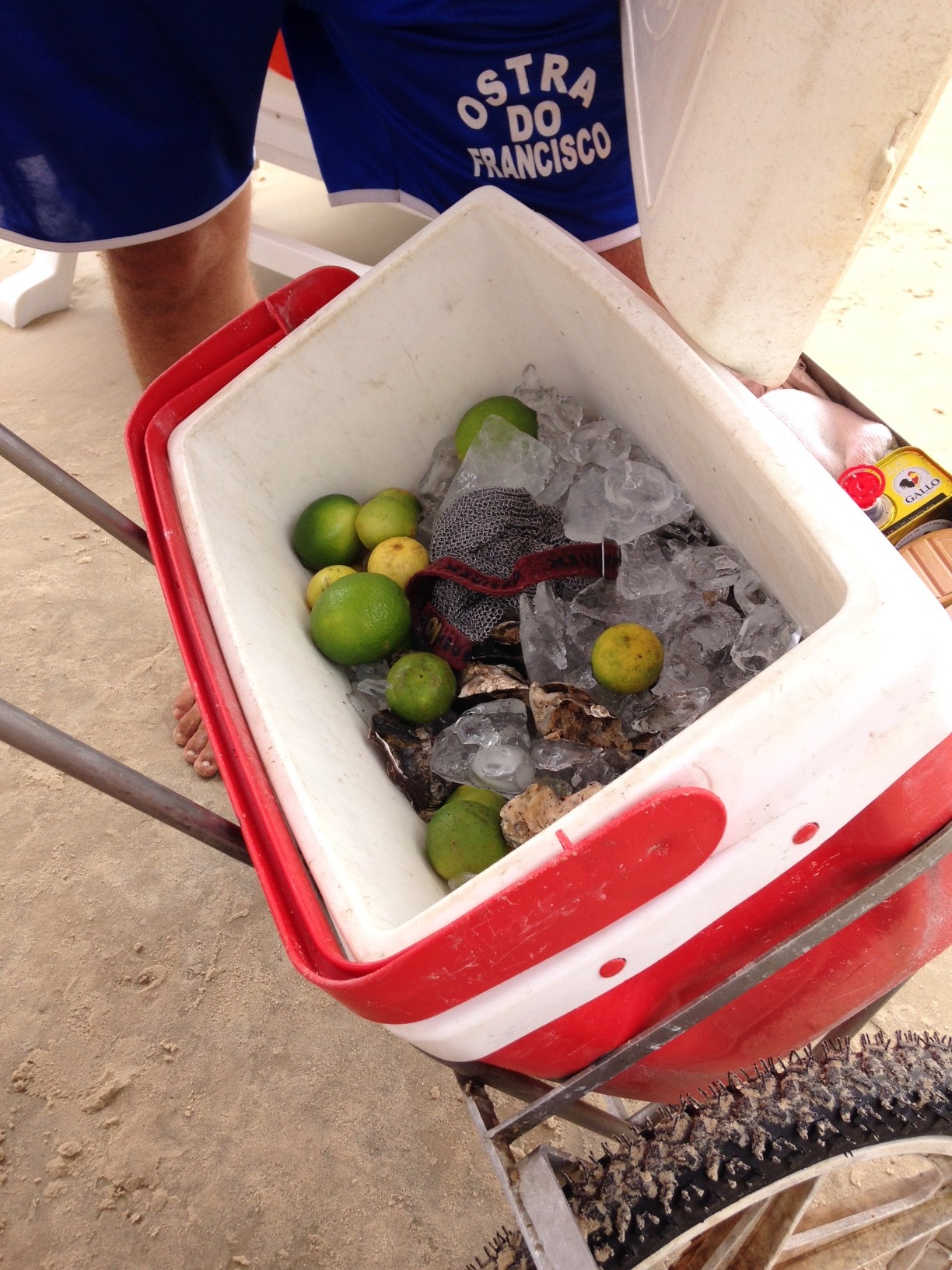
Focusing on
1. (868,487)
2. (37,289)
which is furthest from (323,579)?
(37,289)

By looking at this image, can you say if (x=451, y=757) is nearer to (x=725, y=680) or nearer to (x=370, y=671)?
(x=370, y=671)

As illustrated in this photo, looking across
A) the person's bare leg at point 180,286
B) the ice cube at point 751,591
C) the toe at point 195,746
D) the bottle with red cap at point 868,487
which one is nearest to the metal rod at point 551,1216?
the ice cube at point 751,591

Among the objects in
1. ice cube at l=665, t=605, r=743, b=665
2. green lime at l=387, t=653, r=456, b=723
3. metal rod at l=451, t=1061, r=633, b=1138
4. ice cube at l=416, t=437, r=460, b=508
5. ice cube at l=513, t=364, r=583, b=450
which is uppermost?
ice cube at l=513, t=364, r=583, b=450

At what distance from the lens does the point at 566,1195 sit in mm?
830

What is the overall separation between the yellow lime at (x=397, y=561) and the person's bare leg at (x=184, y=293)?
0.71 meters

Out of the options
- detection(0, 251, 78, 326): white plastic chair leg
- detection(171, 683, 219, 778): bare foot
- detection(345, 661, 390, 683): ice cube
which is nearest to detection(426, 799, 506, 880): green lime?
detection(345, 661, 390, 683): ice cube

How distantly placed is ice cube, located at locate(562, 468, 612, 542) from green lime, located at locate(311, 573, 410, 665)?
220mm

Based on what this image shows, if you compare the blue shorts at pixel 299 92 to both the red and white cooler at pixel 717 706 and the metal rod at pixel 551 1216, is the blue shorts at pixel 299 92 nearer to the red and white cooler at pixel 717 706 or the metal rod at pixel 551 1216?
the red and white cooler at pixel 717 706

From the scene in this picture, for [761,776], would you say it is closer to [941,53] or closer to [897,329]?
[941,53]

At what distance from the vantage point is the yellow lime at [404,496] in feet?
3.95

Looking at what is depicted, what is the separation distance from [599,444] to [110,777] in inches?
24.8

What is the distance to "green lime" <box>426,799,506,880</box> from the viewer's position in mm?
870

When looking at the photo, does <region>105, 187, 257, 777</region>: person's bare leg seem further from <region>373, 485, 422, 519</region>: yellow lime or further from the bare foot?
<region>373, 485, 422, 519</region>: yellow lime

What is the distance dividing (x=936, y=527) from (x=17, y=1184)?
1.56 m
